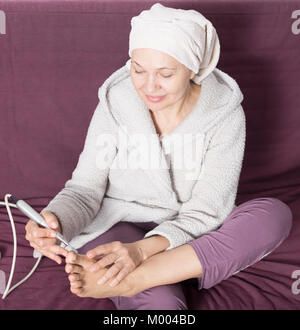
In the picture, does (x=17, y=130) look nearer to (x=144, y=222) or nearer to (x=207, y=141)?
(x=144, y=222)

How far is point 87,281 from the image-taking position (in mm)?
1104

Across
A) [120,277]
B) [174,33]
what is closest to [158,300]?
[120,277]

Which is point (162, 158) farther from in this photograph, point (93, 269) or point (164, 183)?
point (93, 269)

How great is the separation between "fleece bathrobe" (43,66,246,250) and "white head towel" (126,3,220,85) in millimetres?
167

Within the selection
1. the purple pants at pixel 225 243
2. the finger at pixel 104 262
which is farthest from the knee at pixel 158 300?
the finger at pixel 104 262

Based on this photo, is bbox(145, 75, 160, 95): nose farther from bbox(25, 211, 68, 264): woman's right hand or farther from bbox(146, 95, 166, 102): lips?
bbox(25, 211, 68, 264): woman's right hand

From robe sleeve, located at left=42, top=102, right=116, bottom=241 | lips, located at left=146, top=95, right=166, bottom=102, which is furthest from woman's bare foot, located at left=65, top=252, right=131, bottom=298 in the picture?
lips, located at left=146, top=95, right=166, bottom=102

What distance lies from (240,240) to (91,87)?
0.64 m

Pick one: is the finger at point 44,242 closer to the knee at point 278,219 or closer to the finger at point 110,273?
the finger at point 110,273

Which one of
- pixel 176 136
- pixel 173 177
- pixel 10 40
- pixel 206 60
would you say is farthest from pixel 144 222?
pixel 10 40

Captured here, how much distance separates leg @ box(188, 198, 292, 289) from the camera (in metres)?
1.21

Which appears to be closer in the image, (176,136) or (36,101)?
(176,136)

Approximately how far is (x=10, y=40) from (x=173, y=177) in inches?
24.2

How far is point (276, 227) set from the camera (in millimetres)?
1313
